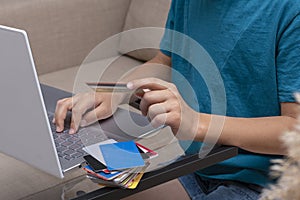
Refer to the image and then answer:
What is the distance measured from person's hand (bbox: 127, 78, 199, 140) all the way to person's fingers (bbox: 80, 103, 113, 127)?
0.57 feet

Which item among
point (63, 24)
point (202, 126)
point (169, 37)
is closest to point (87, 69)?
point (63, 24)

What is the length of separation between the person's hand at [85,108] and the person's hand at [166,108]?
0.18 metres

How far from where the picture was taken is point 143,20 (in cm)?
219

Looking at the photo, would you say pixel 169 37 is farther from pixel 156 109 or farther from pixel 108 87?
pixel 156 109

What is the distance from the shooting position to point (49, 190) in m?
1.41

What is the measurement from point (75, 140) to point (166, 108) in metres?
0.22

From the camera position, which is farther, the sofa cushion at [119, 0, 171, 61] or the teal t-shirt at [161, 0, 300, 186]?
the sofa cushion at [119, 0, 171, 61]

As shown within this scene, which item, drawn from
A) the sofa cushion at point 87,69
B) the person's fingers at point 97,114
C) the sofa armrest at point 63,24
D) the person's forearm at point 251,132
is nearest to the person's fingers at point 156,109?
the person's forearm at point 251,132

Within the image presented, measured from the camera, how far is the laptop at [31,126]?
2.60ft

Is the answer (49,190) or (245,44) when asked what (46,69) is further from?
(245,44)

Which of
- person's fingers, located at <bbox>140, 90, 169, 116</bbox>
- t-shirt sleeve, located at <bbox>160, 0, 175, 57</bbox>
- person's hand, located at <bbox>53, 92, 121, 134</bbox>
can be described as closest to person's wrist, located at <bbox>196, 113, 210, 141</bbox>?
person's fingers, located at <bbox>140, 90, 169, 116</bbox>

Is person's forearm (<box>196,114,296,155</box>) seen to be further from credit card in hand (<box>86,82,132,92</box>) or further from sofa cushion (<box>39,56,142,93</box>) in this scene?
sofa cushion (<box>39,56,142,93</box>)

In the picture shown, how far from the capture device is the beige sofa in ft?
6.85

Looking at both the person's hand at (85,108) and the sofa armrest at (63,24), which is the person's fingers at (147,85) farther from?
the sofa armrest at (63,24)
